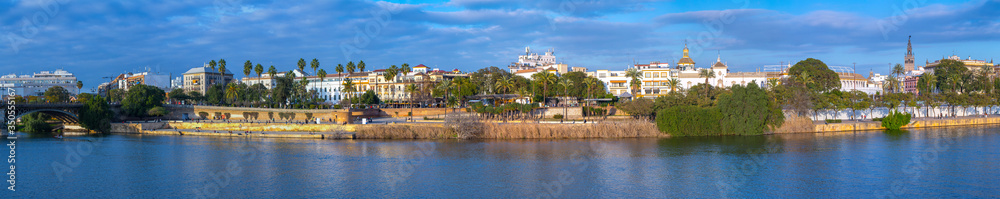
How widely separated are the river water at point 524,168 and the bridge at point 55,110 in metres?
14.3

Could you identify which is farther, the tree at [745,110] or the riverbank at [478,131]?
the tree at [745,110]

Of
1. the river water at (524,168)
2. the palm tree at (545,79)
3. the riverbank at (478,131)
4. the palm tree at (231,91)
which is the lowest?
the river water at (524,168)

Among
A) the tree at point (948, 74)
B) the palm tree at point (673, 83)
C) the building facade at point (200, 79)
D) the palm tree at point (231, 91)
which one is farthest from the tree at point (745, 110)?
the building facade at point (200, 79)

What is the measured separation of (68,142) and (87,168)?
19.2 meters

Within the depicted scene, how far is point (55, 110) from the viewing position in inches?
2382

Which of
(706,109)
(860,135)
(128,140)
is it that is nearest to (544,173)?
(706,109)

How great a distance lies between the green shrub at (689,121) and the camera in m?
49.9

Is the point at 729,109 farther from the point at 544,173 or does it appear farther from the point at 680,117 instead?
the point at 544,173

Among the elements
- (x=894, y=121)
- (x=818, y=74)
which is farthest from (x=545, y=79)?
(x=894, y=121)

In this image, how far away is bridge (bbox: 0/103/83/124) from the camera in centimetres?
5976

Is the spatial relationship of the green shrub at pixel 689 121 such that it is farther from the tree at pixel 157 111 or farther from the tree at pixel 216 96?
the tree at pixel 216 96

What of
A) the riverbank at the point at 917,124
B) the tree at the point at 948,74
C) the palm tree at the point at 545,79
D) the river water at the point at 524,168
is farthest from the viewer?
the tree at the point at 948,74

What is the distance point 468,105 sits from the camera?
71438mm

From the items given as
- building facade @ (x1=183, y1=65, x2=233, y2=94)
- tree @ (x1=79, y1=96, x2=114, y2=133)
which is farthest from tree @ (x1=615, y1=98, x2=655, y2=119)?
building facade @ (x1=183, y1=65, x2=233, y2=94)
